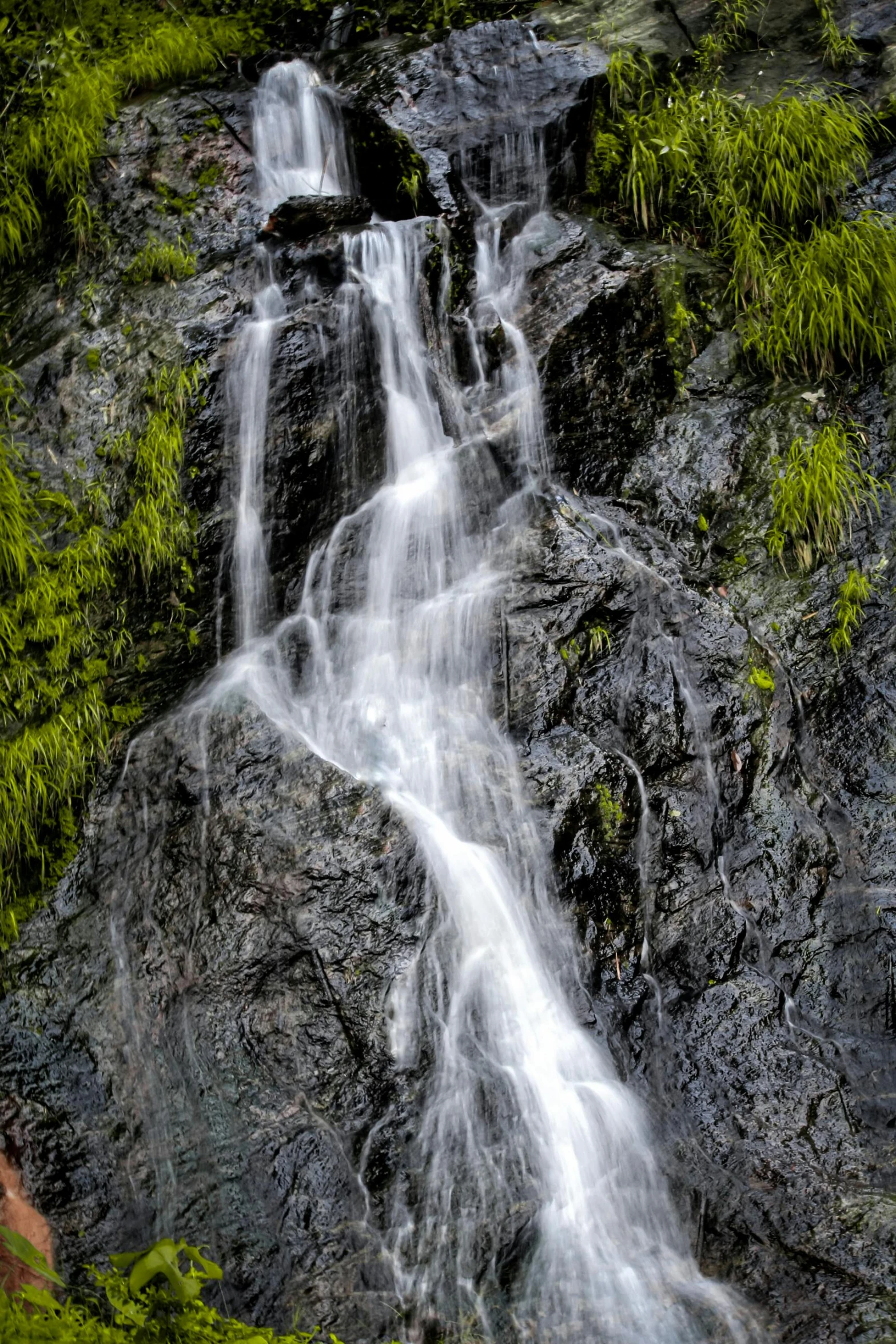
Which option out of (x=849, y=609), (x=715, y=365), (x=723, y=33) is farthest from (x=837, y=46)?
(x=849, y=609)

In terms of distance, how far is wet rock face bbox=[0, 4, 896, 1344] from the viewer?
3760mm

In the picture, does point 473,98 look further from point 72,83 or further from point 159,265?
point 72,83

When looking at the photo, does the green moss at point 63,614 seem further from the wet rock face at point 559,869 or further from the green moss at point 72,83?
the green moss at point 72,83

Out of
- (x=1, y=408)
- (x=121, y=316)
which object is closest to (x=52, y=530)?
(x=1, y=408)

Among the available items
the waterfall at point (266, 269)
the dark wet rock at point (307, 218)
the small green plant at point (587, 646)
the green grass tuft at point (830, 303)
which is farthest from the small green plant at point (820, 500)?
the dark wet rock at point (307, 218)

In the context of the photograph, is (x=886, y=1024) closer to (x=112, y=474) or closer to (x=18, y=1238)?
(x=18, y=1238)

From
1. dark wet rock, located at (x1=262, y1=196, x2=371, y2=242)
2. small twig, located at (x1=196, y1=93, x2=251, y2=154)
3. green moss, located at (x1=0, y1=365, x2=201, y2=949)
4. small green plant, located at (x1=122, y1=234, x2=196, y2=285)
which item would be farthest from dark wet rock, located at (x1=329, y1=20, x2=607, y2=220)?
green moss, located at (x1=0, y1=365, x2=201, y2=949)

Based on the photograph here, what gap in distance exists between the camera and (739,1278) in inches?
144

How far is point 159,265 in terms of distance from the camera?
6.23m

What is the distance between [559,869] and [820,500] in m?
2.57

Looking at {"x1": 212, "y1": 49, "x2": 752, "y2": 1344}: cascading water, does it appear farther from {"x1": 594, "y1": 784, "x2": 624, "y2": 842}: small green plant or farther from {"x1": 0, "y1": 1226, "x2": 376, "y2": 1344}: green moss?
{"x1": 0, "y1": 1226, "x2": 376, "y2": 1344}: green moss

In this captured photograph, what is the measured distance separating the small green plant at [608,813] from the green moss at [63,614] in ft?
7.51

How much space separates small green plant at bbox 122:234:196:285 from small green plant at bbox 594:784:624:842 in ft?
13.5

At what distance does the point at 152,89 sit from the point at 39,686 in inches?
193
